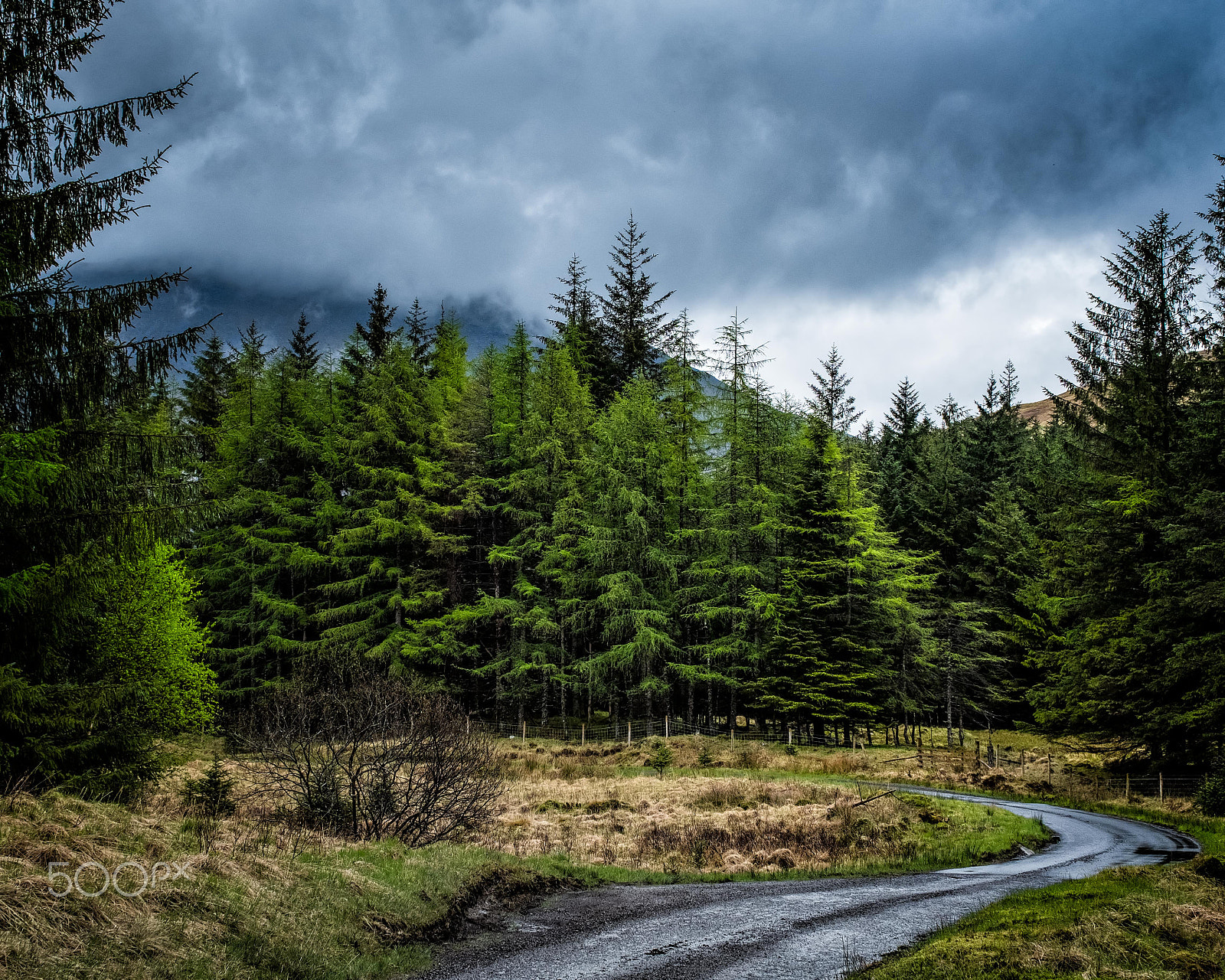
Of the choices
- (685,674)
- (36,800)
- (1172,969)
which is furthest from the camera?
(685,674)

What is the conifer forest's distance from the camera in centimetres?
2406

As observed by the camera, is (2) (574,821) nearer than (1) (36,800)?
No

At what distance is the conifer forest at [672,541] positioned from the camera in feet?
78.9

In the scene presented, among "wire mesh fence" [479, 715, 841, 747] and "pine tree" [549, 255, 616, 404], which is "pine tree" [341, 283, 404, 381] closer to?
"pine tree" [549, 255, 616, 404]

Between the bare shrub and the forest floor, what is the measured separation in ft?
2.54

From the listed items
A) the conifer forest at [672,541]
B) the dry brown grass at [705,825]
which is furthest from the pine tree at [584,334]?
the dry brown grass at [705,825]

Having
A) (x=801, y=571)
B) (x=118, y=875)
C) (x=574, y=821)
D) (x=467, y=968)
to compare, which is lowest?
(x=574, y=821)

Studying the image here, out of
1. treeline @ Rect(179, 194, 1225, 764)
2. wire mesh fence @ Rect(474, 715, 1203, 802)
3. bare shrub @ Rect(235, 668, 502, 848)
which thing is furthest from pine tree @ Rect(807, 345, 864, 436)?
bare shrub @ Rect(235, 668, 502, 848)

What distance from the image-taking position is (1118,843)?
15656 millimetres

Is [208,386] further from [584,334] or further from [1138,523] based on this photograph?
[1138,523]

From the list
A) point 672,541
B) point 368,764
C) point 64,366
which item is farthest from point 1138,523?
point 64,366

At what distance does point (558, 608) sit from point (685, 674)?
6702 millimetres

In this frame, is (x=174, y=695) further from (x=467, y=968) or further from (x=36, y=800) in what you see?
(x=467, y=968)

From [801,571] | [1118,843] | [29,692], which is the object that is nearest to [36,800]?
[29,692]
